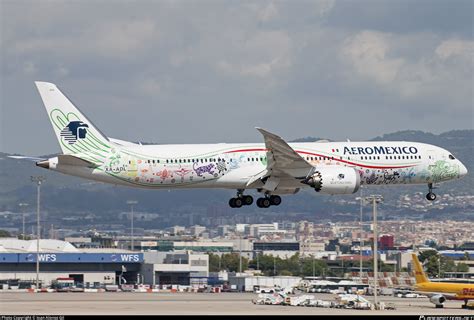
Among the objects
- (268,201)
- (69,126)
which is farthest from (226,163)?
(69,126)

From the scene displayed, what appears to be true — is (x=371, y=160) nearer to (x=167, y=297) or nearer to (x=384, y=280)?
(x=167, y=297)

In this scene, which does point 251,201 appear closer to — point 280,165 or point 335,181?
point 280,165

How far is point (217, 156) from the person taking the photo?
90.3 meters

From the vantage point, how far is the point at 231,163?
90.4 m

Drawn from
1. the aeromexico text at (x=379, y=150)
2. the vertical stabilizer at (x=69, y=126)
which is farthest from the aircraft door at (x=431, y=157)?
the vertical stabilizer at (x=69, y=126)

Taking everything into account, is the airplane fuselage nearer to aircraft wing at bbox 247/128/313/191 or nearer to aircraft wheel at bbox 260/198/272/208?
aircraft wing at bbox 247/128/313/191

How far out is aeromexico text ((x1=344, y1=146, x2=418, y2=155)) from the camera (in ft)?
303

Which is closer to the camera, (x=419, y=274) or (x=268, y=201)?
(x=268, y=201)

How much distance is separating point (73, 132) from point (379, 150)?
23.6 meters

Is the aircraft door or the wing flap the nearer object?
the wing flap

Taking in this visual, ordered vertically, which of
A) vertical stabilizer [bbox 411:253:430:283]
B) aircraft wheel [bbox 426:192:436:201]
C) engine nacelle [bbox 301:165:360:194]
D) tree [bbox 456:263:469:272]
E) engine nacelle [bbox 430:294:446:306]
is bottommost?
engine nacelle [bbox 430:294:446:306]

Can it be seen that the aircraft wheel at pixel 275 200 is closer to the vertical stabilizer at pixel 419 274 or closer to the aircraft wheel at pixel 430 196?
the aircraft wheel at pixel 430 196

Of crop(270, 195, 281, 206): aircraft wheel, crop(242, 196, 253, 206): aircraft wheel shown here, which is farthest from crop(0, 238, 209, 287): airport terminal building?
crop(270, 195, 281, 206): aircraft wheel

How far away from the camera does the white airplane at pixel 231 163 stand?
89.6 m
